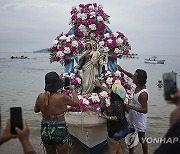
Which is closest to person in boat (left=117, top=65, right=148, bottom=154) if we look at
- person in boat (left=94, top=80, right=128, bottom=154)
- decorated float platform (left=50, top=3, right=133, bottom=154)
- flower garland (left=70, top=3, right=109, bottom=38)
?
person in boat (left=94, top=80, right=128, bottom=154)

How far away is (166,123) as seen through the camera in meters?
11.8

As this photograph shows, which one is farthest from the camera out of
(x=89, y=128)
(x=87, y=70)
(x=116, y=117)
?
(x=87, y=70)

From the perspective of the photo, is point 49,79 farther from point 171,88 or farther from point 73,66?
point 73,66

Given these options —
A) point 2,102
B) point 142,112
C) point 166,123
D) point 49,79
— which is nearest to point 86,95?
point 142,112

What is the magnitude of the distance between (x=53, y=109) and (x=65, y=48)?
3.73 meters

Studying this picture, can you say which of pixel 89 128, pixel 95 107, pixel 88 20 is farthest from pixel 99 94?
pixel 88 20

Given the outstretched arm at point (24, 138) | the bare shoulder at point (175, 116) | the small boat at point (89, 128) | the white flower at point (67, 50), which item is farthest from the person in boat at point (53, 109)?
the white flower at point (67, 50)

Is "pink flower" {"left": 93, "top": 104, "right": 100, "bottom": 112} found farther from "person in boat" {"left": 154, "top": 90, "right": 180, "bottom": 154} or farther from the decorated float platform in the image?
"person in boat" {"left": 154, "top": 90, "right": 180, "bottom": 154}

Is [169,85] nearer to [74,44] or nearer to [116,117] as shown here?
[116,117]

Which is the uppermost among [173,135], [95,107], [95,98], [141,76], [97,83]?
[141,76]

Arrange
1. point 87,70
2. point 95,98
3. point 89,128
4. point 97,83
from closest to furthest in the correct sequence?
point 89,128, point 95,98, point 97,83, point 87,70

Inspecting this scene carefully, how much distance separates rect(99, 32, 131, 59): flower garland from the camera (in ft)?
26.7

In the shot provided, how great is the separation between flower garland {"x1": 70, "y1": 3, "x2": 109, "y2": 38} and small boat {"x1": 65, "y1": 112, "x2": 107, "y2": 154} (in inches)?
119

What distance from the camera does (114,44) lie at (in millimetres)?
8086
